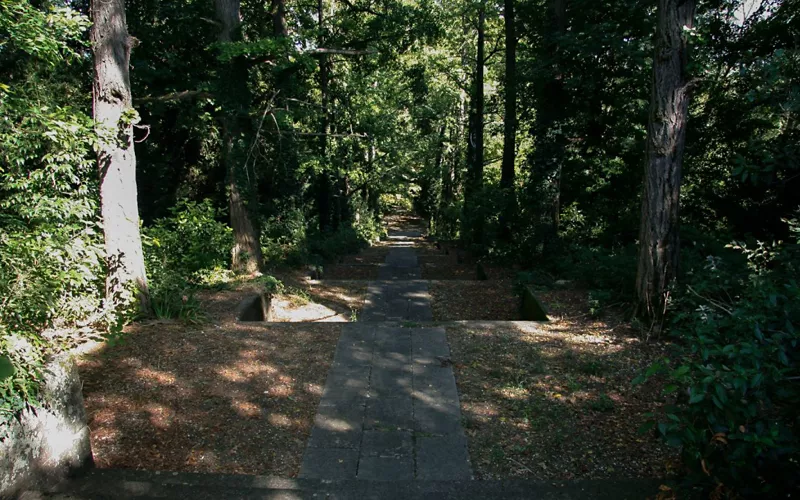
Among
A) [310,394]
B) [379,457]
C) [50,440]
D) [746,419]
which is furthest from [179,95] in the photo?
[746,419]

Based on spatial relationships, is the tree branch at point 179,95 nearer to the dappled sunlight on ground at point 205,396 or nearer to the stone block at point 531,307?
the dappled sunlight on ground at point 205,396

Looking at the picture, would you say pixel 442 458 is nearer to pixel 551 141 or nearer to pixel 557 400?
pixel 557 400

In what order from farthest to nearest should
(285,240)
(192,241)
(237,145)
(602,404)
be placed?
(285,240) → (237,145) → (192,241) → (602,404)

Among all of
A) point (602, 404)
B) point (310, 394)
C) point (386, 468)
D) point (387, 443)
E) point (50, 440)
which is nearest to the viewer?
point (50, 440)

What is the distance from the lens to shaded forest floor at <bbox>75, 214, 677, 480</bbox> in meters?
3.72

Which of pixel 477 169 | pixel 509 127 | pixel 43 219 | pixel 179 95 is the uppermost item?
pixel 509 127

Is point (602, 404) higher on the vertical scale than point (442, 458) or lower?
higher

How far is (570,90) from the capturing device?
10.8 meters

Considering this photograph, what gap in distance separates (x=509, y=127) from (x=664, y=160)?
6732 millimetres

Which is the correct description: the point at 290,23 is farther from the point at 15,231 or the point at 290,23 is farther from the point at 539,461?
the point at 539,461

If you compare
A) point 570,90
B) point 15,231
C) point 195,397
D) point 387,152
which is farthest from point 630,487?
point 387,152

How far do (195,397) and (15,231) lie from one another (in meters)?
2.55

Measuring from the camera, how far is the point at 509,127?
1243 cm

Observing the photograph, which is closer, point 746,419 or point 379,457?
point 746,419
